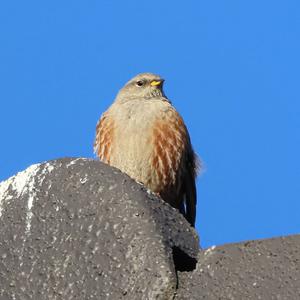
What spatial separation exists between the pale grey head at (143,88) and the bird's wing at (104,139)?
71 centimetres

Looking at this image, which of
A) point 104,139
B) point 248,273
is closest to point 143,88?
point 104,139

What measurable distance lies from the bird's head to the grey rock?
257 inches

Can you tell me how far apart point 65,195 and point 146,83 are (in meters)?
6.74

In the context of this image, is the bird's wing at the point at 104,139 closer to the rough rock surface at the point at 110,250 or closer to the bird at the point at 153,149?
the bird at the point at 153,149

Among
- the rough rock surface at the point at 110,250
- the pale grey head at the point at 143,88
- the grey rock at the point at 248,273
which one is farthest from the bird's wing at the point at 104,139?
the grey rock at the point at 248,273

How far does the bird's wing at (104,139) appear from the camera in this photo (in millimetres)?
8750

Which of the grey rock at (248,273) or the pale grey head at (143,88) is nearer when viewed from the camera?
the grey rock at (248,273)

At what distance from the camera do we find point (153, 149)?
8.64 m

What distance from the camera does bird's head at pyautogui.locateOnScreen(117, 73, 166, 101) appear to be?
9828 millimetres

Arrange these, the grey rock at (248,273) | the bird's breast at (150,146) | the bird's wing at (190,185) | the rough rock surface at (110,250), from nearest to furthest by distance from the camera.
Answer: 1. the grey rock at (248,273)
2. the rough rock surface at (110,250)
3. the bird's breast at (150,146)
4. the bird's wing at (190,185)

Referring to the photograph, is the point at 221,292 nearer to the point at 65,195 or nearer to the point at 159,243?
the point at 159,243

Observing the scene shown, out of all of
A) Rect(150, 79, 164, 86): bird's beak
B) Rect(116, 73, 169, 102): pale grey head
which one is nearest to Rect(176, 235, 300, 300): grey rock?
Rect(116, 73, 169, 102): pale grey head

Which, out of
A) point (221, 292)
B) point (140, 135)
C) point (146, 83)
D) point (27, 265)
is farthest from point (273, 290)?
point (146, 83)

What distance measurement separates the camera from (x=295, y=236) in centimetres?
305
